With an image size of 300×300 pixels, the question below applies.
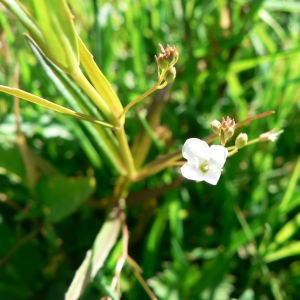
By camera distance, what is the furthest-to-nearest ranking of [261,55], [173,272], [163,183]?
[261,55]
[163,183]
[173,272]

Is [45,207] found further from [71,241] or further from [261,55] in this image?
[261,55]

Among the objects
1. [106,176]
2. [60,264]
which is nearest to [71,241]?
[60,264]

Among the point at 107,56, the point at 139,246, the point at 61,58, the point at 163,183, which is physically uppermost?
the point at 107,56

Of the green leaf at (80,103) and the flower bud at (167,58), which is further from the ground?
the green leaf at (80,103)

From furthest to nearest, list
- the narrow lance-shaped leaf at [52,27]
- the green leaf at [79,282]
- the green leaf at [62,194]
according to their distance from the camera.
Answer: the green leaf at [62,194] < the green leaf at [79,282] < the narrow lance-shaped leaf at [52,27]

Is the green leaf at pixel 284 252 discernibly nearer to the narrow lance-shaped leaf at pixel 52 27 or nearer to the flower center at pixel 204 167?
the flower center at pixel 204 167

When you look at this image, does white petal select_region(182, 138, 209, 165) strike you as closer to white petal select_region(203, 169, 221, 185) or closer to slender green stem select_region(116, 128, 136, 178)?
white petal select_region(203, 169, 221, 185)

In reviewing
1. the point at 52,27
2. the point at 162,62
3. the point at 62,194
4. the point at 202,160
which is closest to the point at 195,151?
the point at 202,160

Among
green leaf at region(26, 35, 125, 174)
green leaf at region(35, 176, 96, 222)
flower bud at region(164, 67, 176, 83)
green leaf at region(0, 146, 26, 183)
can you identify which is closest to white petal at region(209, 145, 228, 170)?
flower bud at region(164, 67, 176, 83)

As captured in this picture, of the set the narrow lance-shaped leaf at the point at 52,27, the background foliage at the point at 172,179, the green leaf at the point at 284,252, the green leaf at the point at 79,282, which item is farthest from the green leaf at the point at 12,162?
the green leaf at the point at 284,252
